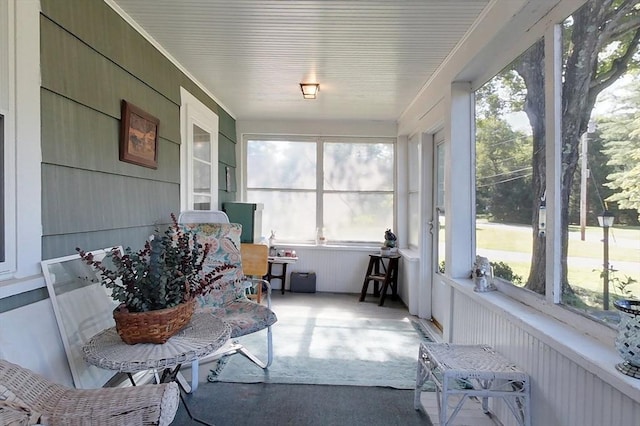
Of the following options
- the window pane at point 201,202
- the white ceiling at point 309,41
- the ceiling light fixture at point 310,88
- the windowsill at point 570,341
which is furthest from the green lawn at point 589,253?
the window pane at point 201,202

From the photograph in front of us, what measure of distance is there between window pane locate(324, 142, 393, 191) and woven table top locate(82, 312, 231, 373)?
3.76 m

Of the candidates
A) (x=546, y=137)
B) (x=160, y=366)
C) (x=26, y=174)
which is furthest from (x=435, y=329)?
(x=26, y=174)

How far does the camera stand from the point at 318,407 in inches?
89.5

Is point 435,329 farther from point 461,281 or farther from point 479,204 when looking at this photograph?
point 479,204

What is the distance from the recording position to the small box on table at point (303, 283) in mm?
5219

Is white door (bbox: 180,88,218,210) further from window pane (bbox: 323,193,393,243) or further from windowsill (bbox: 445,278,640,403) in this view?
windowsill (bbox: 445,278,640,403)

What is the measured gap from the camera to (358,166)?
539cm

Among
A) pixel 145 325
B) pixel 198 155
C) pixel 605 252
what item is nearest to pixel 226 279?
pixel 145 325

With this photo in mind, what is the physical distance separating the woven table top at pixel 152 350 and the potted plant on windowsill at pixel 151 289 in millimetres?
42

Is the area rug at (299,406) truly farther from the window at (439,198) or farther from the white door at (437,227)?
the window at (439,198)

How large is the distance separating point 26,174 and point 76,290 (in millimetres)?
619

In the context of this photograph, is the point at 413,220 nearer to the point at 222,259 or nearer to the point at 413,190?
the point at 413,190

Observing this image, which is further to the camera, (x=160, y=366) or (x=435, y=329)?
(x=435, y=329)

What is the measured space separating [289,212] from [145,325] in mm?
3878
